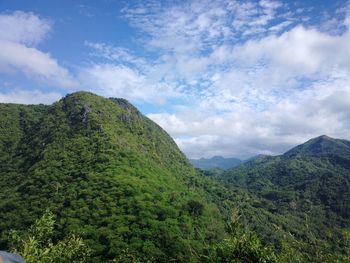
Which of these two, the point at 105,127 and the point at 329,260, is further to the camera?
the point at 105,127

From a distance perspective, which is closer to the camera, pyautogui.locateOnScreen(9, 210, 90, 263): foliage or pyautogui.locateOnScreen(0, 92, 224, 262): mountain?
pyautogui.locateOnScreen(9, 210, 90, 263): foliage

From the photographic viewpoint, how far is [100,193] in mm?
134875

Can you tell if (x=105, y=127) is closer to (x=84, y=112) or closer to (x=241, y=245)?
(x=84, y=112)

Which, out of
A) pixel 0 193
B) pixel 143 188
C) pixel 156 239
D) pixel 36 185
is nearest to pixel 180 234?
pixel 156 239

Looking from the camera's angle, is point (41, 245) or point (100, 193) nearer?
point (41, 245)

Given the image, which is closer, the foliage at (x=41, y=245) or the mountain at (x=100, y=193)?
the foliage at (x=41, y=245)

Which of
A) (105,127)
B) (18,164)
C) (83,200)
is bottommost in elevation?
Answer: (83,200)

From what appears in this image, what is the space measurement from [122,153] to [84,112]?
140ft

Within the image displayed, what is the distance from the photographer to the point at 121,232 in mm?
116062

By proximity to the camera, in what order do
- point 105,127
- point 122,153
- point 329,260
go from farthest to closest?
point 105,127
point 122,153
point 329,260

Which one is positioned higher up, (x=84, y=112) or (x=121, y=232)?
(x=84, y=112)

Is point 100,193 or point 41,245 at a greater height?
point 100,193

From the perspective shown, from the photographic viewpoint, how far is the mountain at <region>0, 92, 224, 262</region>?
113850mm

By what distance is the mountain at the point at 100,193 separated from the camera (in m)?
114
